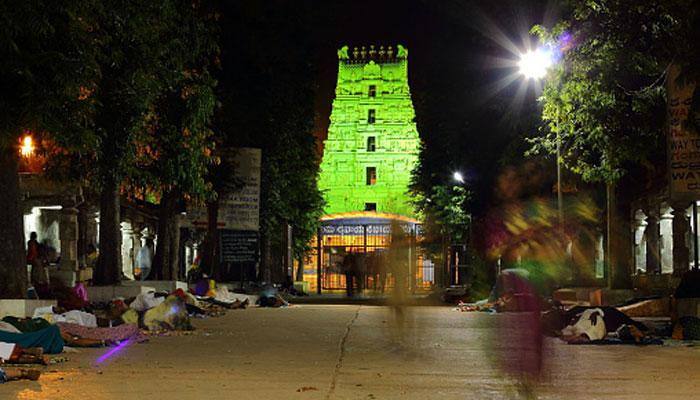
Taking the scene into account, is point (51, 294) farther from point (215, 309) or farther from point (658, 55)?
point (658, 55)

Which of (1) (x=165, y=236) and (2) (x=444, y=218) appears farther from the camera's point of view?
(2) (x=444, y=218)

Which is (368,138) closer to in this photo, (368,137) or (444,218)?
(368,137)

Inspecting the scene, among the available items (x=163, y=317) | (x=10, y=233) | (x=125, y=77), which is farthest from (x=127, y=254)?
(x=10, y=233)

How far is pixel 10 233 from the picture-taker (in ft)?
45.1

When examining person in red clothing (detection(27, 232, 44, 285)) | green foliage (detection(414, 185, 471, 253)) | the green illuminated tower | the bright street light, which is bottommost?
person in red clothing (detection(27, 232, 44, 285))

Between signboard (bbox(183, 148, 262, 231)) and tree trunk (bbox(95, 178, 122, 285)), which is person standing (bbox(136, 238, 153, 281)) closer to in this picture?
signboard (bbox(183, 148, 262, 231))

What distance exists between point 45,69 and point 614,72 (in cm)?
913

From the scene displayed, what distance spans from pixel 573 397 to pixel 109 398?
3.92 meters

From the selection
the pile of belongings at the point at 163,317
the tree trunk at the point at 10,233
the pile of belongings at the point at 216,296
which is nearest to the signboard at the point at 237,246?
the pile of belongings at the point at 216,296

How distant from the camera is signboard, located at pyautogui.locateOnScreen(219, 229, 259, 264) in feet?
90.0

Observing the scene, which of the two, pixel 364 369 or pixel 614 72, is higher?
pixel 614 72

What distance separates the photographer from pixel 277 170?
3450 centimetres

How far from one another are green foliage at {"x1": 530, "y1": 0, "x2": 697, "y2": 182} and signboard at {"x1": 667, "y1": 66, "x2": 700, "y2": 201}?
0.56 m

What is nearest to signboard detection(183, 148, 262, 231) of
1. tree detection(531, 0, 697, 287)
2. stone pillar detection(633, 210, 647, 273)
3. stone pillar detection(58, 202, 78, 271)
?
stone pillar detection(58, 202, 78, 271)
